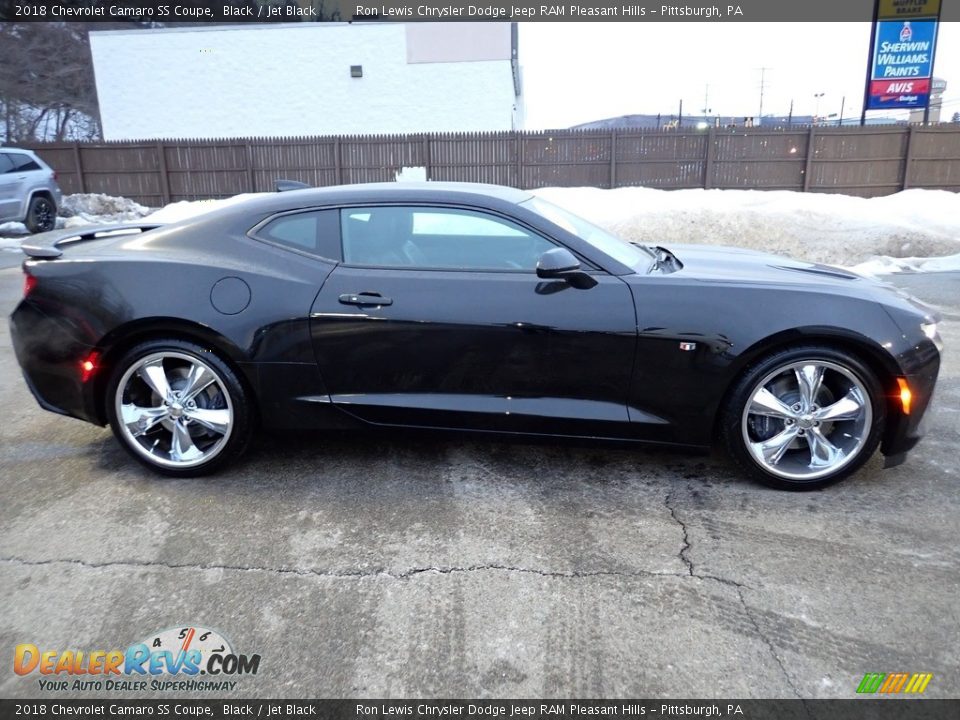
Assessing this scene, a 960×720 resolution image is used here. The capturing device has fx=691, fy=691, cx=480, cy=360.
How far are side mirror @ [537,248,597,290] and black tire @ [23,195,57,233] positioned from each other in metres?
14.4

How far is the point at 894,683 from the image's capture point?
6.97ft

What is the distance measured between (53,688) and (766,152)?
18995 millimetres

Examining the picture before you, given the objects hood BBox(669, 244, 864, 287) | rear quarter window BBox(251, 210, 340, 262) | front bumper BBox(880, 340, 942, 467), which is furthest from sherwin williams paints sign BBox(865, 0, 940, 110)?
rear quarter window BBox(251, 210, 340, 262)

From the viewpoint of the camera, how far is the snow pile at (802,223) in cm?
1148

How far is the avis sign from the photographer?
52.4 ft

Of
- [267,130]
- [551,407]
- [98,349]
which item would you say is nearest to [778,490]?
[551,407]

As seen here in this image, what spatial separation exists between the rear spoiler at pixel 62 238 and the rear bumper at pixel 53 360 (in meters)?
0.28

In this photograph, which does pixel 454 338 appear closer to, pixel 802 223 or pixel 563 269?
pixel 563 269

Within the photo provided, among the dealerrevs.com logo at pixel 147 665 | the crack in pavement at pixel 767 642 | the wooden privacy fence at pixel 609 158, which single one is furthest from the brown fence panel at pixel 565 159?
the dealerrevs.com logo at pixel 147 665

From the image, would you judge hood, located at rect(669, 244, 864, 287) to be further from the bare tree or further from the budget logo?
the bare tree

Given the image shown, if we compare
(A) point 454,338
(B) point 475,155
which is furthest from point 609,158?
(A) point 454,338

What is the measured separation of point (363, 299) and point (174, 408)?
1118 mm

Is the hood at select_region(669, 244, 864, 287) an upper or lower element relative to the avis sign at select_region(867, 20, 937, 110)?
lower

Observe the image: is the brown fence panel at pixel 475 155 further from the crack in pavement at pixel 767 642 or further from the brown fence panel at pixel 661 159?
the crack in pavement at pixel 767 642
